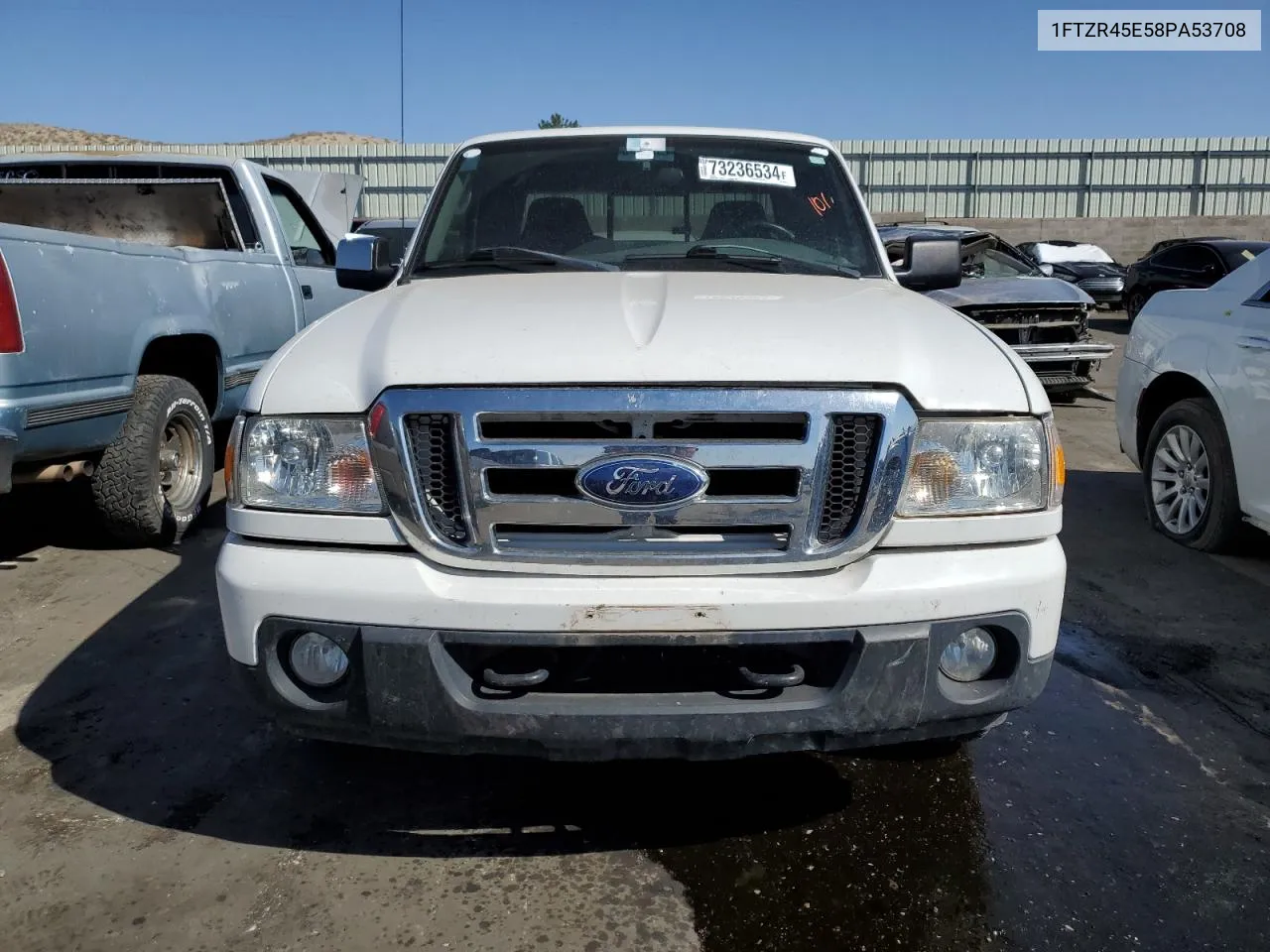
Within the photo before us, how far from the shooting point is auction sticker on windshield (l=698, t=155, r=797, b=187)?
379 cm

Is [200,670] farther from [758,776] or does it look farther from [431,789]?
[758,776]

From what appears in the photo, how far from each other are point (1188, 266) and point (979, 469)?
1382 centimetres

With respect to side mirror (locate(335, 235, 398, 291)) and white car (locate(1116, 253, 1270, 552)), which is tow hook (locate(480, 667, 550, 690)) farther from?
white car (locate(1116, 253, 1270, 552))

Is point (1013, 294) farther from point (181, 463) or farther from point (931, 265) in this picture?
point (181, 463)

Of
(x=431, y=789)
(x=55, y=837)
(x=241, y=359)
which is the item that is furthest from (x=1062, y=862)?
(x=241, y=359)

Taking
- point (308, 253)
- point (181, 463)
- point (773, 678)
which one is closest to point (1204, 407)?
point (773, 678)

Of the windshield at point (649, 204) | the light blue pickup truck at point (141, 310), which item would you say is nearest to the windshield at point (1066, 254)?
the light blue pickup truck at point (141, 310)

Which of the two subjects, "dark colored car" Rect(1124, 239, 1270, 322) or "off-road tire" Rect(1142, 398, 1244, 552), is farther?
"dark colored car" Rect(1124, 239, 1270, 322)

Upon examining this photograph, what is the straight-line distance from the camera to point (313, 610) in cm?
220

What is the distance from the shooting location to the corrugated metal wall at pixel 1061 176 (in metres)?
29.6

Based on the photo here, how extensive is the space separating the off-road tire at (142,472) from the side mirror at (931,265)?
344 cm

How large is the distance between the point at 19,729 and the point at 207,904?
1288 millimetres

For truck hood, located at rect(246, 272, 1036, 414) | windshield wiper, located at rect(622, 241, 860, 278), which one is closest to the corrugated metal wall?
windshield wiper, located at rect(622, 241, 860, 278)

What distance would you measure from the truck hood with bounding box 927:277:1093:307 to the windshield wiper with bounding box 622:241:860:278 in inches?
230
